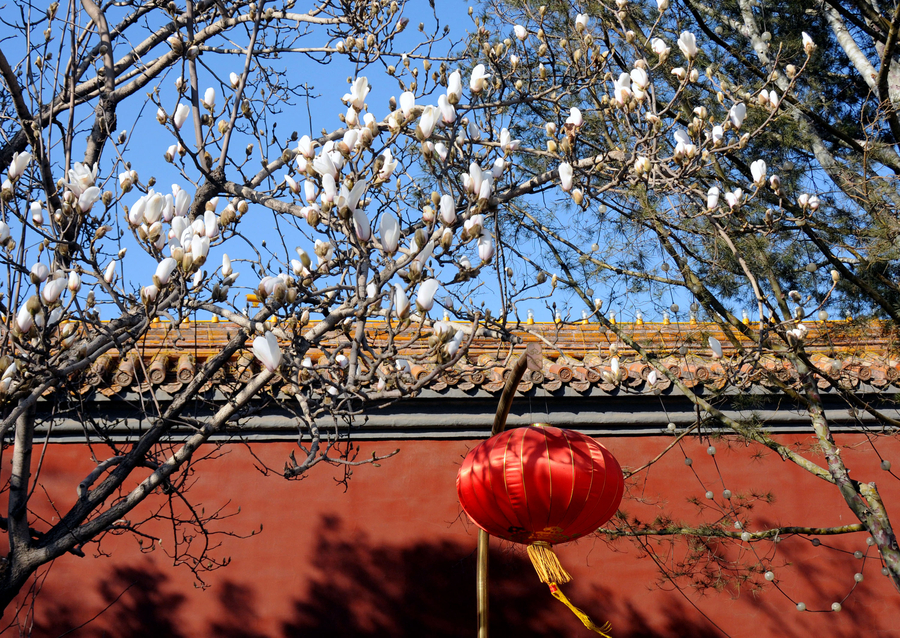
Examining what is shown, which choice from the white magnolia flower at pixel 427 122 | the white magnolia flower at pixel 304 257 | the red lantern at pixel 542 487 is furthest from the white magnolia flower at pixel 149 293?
the red lantern at pixel 542 487

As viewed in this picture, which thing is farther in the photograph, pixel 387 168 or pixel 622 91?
pixel 622 91

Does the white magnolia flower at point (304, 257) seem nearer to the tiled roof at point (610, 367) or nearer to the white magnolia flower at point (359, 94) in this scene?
the white magnolia flower at point (359, 94)

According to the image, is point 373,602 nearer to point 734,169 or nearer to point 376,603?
point 376,603

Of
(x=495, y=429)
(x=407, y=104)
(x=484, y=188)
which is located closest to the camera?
(x=484, y=188)

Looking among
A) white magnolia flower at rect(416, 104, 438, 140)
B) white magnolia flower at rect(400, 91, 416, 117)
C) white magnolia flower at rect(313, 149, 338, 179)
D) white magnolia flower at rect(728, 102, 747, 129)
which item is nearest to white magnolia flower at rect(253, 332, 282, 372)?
white magnolia flower at rect(313, 149, 338, 179)

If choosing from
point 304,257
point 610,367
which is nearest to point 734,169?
point 610,367

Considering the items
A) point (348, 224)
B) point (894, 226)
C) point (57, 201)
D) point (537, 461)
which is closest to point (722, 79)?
point (894, 226)

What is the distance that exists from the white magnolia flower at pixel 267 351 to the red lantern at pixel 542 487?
3.46 ft

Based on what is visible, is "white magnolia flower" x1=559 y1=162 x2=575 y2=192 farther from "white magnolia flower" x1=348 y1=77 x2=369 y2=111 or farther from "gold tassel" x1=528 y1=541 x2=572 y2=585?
"gold tassel" x1=528 y1=541 x2=572 y2=585

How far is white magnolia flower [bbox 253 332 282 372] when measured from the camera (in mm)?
1575

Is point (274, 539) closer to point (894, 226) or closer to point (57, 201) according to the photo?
point (57, 201)

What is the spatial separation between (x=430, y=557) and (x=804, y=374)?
1.80m

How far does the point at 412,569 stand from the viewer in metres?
3.39

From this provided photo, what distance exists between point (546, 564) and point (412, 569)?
3.37ft
